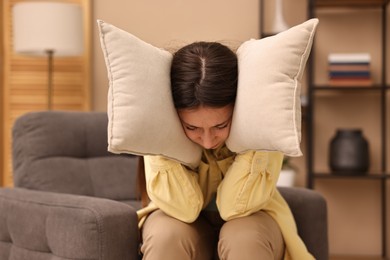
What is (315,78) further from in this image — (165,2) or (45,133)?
(45,133)

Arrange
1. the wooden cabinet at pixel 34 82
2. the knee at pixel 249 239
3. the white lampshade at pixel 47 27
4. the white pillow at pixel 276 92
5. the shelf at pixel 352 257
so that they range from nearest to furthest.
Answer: the white pillow at pixel 276 92, the knee at pixel 249 239, the white lampshade at pixel 47 27, the shelf at pixel 352 257, the wooden cabinet at pixel 34 82

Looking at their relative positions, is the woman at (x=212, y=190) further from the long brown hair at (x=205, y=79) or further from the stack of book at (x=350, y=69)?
the stack of book at (x=350, y=69)

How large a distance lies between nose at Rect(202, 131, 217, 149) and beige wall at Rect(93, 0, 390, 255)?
2.03 m

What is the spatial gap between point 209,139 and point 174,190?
186 mm

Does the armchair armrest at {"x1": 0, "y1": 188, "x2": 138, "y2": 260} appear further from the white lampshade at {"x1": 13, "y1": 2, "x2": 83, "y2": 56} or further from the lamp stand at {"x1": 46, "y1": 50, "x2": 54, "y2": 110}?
the lamp stand at {"x1": 46, "y1": 50, "x2": 54, "y2": 110}

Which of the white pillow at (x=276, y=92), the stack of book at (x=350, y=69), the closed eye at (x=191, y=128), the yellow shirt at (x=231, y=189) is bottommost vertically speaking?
the yellow shirt at (x=231, y=189)

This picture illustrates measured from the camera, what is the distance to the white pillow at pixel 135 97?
1.44m

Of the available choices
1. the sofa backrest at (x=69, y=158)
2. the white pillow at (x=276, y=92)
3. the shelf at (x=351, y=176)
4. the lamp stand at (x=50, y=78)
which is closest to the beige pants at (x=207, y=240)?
the white pillow at (x=276, y=92)

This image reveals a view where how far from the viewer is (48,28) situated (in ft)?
10.8

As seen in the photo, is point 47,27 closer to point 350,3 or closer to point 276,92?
point 350,3

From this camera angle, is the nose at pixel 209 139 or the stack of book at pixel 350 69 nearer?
the nose at pixel 209 139

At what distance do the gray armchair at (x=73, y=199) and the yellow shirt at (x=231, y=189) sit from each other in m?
0.13

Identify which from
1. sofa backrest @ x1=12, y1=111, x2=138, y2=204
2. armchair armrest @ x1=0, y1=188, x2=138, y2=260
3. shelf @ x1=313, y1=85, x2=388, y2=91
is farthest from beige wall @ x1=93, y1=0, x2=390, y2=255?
armchair armrest @ x1=0, y1=188, x2=138, y2=260

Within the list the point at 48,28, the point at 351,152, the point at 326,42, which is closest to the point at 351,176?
the point at 351,152
